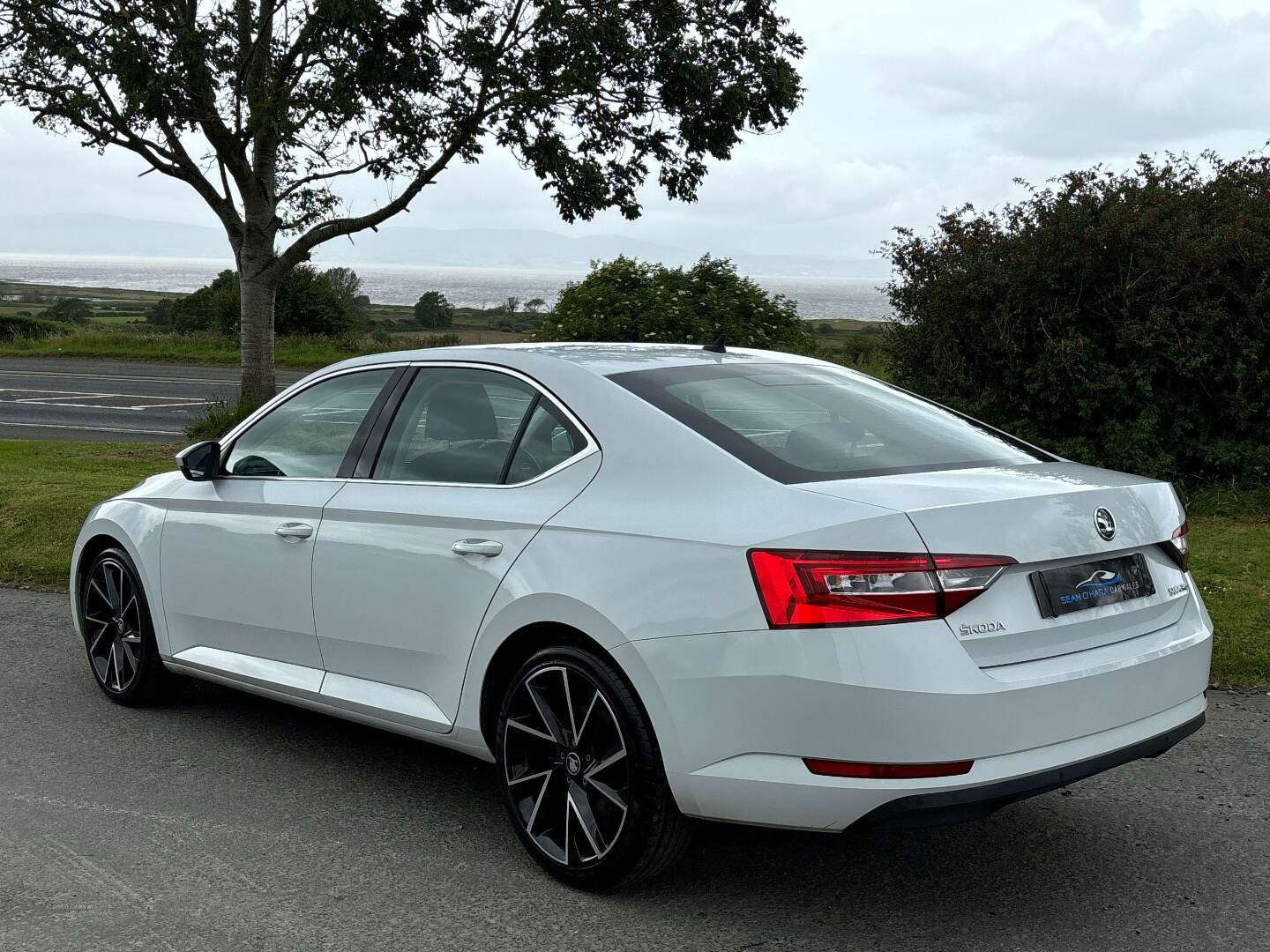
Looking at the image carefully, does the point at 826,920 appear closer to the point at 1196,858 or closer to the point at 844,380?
the point at 1196,858

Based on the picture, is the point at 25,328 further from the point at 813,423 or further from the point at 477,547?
the point at 813,423

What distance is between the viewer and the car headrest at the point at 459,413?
452 cm

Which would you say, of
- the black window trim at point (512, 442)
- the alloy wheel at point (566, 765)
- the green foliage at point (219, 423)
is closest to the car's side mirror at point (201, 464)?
the black window trim at point (512, 442)

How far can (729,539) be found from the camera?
3502 millimetres

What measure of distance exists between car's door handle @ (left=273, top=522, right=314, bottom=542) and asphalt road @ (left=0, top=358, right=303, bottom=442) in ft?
47.9

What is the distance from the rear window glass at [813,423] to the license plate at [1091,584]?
1.67ft

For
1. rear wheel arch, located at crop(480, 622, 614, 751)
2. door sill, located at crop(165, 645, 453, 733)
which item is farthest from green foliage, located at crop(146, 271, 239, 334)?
rear wheel arch, located at crop(480, 622, 614, 751)

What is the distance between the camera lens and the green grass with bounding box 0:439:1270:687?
6723mm

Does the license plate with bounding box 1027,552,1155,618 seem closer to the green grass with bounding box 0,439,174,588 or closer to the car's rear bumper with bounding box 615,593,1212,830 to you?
the car's rear bumper with bounding box 615,593,1212,830

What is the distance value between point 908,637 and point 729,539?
0.53 metres

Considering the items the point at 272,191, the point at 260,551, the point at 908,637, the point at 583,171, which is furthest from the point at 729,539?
the point at 272,191

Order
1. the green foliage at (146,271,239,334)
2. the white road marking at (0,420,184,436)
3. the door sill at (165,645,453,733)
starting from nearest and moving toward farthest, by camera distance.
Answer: the door sill at (165,645,453,733)
the white road marking at (0,420,184,436)
the green foliage at (146,271,239,334)

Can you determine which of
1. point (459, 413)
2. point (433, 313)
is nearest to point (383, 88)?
point (459, 413)

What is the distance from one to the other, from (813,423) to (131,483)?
10043mm
